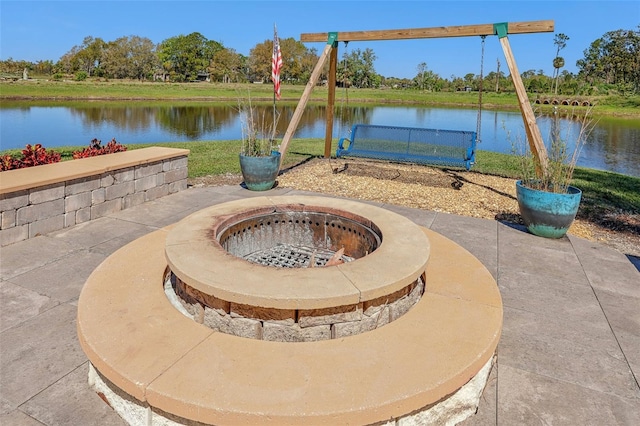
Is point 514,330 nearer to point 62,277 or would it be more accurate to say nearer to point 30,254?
point 62,277

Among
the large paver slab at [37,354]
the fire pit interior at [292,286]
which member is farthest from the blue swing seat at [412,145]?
the large paver slab at [37,354]

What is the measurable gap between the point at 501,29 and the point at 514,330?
5312 mm

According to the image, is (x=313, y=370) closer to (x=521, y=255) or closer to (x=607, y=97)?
(x=521, y=255)

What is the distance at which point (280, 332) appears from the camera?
2119 mm

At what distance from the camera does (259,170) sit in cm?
600

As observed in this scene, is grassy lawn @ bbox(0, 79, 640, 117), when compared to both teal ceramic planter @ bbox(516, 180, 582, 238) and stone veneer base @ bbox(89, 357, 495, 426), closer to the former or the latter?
teal ceramic planter @ bbox(516, 180, 582, 238)

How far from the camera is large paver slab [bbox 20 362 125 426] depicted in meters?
1.79

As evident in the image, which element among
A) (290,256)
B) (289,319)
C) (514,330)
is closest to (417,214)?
(290,256)

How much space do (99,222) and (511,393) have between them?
452cm

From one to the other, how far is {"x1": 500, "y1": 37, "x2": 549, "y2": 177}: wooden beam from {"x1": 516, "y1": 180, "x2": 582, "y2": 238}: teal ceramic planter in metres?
0.65

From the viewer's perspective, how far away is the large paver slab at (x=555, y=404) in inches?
74.2

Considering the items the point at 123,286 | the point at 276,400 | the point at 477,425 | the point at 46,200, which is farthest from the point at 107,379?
the point at 46,200

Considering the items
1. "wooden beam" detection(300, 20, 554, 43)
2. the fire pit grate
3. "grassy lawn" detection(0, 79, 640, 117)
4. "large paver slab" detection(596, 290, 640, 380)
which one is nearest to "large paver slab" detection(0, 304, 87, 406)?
the fire pit grate

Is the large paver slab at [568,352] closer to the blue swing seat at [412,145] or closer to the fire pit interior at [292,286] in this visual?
the fire pit interior at [292,286]
